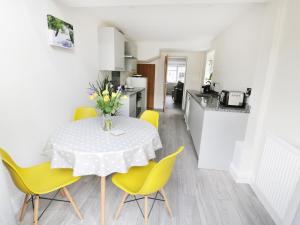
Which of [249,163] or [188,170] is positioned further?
[188,170]

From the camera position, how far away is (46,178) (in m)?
1.46

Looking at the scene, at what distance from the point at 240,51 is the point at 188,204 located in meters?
2.65

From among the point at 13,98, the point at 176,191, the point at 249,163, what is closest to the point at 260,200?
the point at 249,163

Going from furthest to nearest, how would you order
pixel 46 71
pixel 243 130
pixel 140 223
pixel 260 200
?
pixel 243 130
pixel 46 71
pixel 260 200
pixel 140 223

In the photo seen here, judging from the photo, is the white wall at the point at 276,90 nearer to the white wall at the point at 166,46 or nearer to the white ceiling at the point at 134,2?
the white ceiling at the point at 134,2

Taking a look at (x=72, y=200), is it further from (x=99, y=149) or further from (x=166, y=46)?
(x=166, y=46)

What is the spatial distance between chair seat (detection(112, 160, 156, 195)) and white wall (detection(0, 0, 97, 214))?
3.60 ft

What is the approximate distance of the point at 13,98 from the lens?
1.60 m

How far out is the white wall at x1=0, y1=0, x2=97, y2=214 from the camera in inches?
60.8

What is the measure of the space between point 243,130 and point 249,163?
44 centimetres

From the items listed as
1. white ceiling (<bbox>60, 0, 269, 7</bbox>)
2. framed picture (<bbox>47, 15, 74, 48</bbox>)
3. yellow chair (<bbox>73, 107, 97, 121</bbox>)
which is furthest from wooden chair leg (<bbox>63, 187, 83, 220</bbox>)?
white ceiling (<bbox>60, 0, 269, 7</bbox>)

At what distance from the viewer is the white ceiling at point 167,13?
214 cm

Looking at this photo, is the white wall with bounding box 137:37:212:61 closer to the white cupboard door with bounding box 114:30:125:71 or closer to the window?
the white cupboard door with bounding box 114:30:125:71

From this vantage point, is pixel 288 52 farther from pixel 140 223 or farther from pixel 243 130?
pixel 140 223
